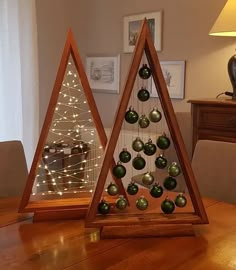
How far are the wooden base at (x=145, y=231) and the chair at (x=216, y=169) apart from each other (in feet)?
1.91

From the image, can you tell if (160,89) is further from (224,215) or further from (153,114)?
(224,215)

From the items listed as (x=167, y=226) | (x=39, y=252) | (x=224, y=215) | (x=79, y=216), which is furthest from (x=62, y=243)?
(x=224, y=215)

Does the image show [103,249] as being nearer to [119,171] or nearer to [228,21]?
[119,171]

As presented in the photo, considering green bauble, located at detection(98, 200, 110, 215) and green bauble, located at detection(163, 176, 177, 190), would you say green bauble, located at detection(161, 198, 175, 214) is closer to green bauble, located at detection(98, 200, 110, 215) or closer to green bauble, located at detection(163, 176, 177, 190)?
green bauble, located at detection(163, 176, 177, 190)

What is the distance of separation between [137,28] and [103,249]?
263 cm

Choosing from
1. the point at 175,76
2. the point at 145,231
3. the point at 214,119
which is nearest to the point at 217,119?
the point at 214,119

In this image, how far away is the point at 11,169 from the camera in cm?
171

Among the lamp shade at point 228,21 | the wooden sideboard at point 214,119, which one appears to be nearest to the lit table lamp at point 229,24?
the lamp shade at point 228,21

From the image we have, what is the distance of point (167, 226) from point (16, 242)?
0.43 m

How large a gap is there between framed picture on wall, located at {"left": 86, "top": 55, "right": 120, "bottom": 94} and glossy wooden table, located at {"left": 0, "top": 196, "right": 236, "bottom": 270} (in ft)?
8.18

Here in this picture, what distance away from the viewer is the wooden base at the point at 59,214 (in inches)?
47.9

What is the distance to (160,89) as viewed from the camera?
1114 millimetres

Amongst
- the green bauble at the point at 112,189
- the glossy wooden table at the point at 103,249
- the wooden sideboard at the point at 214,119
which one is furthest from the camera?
the wooden sideboard at the point at 214,119

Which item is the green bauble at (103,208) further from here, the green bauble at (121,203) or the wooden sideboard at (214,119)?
the wooden sideboard at (214,119)
